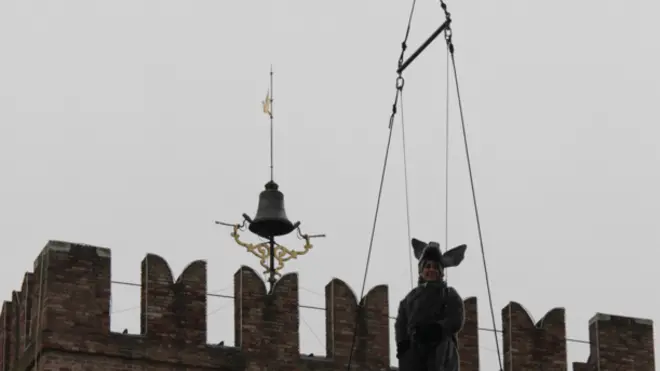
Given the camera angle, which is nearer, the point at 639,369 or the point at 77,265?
the point at 77,265

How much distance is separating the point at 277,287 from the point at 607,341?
21.3 ft

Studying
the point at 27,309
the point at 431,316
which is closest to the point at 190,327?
the point at 27,309

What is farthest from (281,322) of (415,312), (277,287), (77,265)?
(415,312)

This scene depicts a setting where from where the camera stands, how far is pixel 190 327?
48.7 meters

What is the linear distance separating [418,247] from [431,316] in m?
0.89

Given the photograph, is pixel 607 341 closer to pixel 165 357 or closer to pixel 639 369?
pixel 639 369

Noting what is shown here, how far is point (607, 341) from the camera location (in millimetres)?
51688

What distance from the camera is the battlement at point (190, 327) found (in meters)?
47.7

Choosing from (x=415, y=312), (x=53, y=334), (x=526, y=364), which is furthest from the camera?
(x=526, y=364)

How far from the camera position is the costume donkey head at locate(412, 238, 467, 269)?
31.7 metres

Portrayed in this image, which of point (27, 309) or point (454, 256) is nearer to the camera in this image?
point (454, 256)

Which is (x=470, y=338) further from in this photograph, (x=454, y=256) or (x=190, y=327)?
(x=454, y=256)

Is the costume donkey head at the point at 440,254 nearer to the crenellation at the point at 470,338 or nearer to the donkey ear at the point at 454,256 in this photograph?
the donkey ear at the point at 454,256

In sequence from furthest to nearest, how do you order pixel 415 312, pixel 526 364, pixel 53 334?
pixel 526 364, pixel 53 334, pixel 415 312
